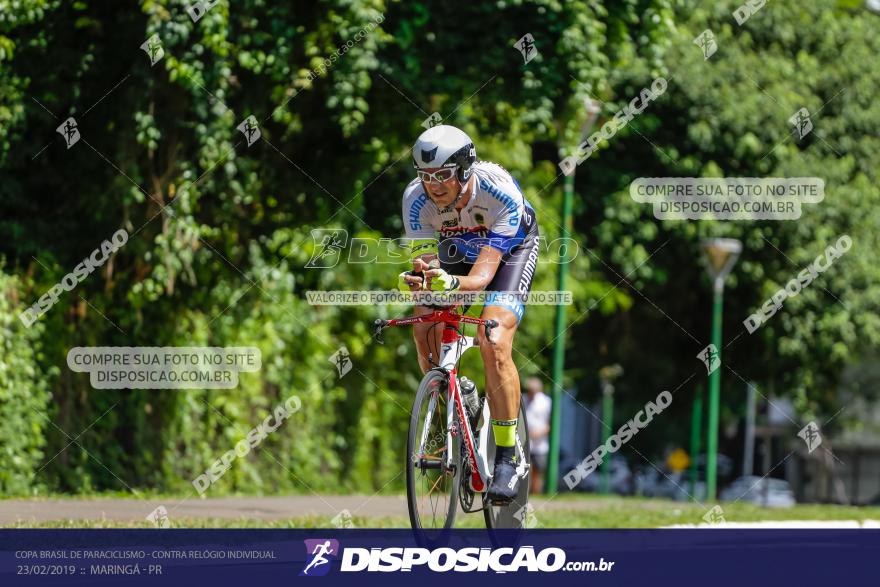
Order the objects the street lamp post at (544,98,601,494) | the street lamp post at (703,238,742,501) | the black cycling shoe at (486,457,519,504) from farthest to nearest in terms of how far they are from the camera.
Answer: the street lamp post at (703,238,742,501)
the street lamp post at (544,98,601,494)
the black cycling shoe at (486,457,519,504)

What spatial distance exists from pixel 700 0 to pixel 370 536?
14.1 metres

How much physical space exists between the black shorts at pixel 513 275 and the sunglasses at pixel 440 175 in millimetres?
697

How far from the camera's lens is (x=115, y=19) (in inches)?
509

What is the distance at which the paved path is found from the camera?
9048 millimetres

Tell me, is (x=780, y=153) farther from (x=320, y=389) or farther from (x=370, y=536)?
(x=370, y=536)

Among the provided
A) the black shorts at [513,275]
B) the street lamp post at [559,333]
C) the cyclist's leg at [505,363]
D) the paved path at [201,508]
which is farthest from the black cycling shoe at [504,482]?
the street lamp post at [559,333]

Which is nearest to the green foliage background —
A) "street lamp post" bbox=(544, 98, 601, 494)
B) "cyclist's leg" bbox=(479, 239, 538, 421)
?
"street lamp post" bbox=(544, 98, 601, 494)

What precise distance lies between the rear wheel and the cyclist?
A: 241mm

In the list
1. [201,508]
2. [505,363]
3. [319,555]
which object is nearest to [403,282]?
[505,363]

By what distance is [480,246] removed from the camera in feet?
24.1

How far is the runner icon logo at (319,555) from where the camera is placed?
6293 millimetres

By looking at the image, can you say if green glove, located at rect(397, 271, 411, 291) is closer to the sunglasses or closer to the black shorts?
the black shorts

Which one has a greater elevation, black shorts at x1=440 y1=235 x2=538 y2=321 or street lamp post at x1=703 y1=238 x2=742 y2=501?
street lamp post at x1=703 y1=238 x2=742 y2=501

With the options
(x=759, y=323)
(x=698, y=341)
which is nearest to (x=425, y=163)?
(x=759, y=323)
